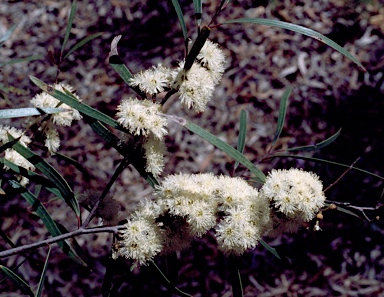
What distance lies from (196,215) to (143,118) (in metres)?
0.24

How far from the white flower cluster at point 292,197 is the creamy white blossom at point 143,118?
286 mm

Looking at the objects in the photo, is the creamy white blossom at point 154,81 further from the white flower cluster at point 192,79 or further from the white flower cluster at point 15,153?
the white flower cluster at point 15,153

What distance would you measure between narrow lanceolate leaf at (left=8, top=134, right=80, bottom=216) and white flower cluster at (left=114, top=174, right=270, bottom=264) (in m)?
0.22

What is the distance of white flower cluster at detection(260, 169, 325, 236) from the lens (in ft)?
3.05

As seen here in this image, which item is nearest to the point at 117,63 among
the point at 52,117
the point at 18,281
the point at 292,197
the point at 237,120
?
the point at 52,117

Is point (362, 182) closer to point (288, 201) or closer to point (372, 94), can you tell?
point (372, 94)

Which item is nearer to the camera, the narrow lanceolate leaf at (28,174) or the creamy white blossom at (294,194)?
the creamy white blossom at (294,194)

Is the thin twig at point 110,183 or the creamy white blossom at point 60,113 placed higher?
the creamy white blossom at point 60,113

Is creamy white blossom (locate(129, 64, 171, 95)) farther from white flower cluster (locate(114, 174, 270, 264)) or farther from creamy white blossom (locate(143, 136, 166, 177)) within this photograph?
white flower cluster (locate(114, 174, 270, 264))

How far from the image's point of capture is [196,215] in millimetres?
906

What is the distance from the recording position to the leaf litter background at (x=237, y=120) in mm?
2193

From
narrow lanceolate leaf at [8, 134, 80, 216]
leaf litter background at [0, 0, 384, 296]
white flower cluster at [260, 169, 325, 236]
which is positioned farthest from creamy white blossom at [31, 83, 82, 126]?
leaf litter background at [0, 0, 384, 296]

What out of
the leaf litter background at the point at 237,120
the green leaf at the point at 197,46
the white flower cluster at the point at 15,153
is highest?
the leaf litter background at the point at 237,120

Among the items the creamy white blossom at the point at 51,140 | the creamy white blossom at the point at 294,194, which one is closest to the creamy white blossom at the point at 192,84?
the creamy white blossom at the point at 294,194
